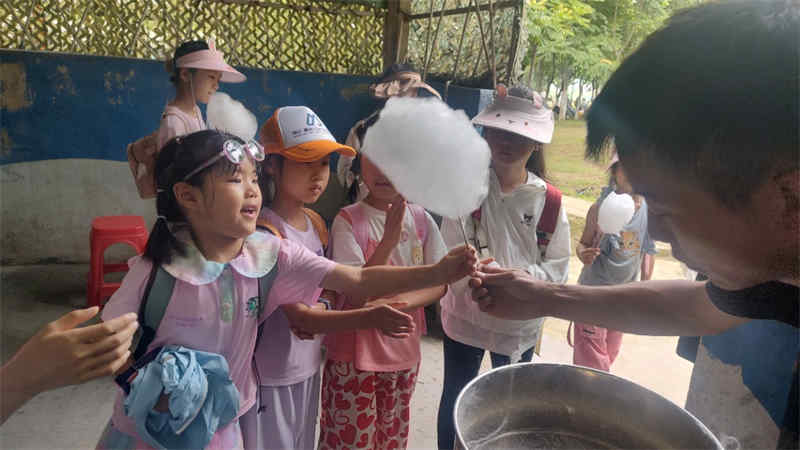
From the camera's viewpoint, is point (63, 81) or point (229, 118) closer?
point (229, 118)

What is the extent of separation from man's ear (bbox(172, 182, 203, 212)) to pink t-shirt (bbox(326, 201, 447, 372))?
632 millimetres

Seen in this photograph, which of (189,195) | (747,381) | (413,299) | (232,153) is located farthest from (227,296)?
(747,381)

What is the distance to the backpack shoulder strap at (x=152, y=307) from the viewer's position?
1.52m

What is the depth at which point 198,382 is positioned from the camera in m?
1.45

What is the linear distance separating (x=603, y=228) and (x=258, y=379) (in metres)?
2.25

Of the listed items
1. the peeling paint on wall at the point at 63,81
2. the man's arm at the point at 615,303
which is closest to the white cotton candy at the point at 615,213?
the man's arm at the point at 615,303

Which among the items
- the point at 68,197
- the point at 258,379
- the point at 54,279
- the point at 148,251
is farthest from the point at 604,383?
the point at 68,197

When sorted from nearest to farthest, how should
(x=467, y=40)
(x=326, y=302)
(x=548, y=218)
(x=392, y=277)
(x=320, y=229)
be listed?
(x=392, y=277), (x=326, y=302), (x=320, y=229), (x=548, y=218), (x=467, y=40)

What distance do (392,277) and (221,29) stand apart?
4.56 m

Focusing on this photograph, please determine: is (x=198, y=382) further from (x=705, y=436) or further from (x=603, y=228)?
(x=603, y=228)

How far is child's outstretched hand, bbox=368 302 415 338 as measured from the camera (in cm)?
179

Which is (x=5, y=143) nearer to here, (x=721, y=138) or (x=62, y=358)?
(x=62, y=358)

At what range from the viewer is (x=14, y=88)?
5043 mm

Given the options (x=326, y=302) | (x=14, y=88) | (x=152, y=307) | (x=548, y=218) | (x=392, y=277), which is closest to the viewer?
(x=152, y=307)
